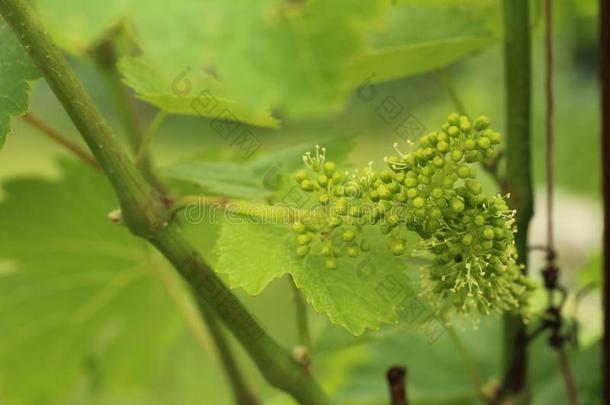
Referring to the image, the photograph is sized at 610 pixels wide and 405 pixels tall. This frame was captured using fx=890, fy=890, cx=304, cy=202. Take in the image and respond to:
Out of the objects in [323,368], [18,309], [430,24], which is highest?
[430,24]

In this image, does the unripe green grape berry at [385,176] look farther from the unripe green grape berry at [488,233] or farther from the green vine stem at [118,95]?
the green vine stem at [118,95]

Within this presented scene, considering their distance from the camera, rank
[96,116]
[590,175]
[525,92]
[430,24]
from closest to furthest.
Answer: [96,116] → [525,92] → [430,24] → [590,175]

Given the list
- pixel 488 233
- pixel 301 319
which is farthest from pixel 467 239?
pixel 301 319

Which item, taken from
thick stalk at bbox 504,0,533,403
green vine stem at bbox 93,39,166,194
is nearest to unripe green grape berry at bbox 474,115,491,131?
thick stalk at bbox 504,0,533,403

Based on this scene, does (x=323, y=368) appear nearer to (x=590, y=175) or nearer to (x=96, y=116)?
(x=96, y=116)

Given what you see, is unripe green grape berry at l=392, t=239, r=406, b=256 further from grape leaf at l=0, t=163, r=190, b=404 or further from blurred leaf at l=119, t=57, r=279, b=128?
grape leaf at l=0, t=163, r=190, b=404

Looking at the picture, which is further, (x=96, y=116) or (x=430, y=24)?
(x=430, y=24)

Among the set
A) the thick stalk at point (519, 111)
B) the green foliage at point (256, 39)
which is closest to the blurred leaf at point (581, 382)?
the thick stalk at point (519, 111)

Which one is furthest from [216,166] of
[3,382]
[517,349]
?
[3,382]
